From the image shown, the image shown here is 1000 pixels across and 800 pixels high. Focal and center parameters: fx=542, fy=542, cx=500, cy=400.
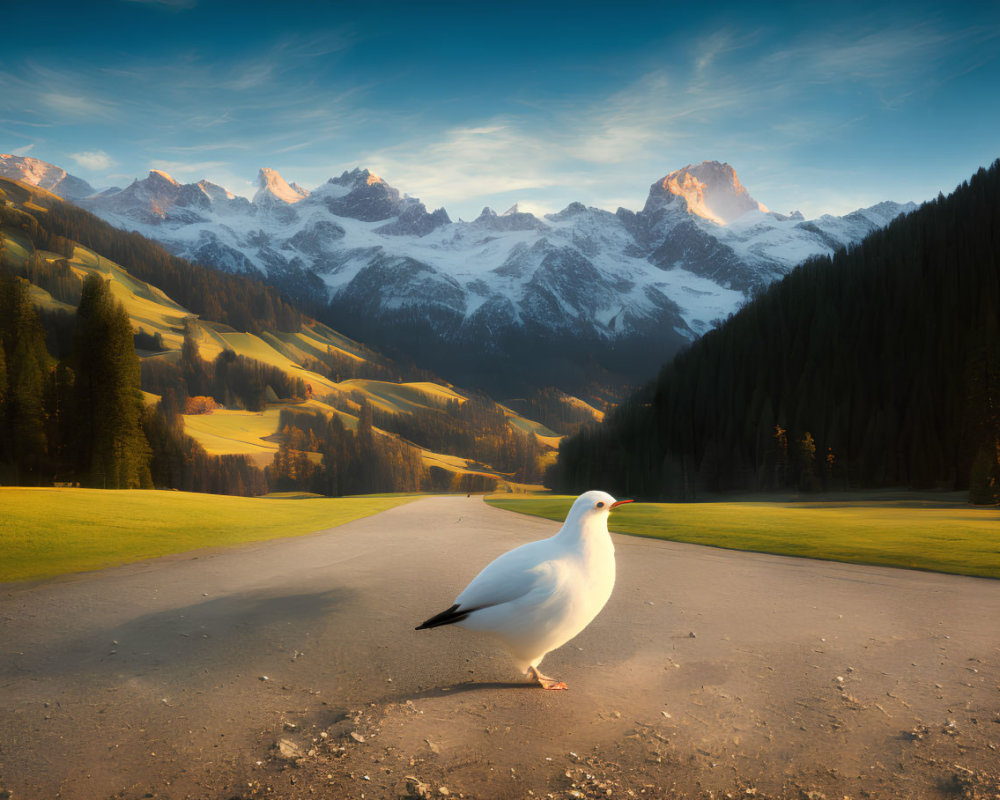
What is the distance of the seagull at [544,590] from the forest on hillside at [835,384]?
95.5m

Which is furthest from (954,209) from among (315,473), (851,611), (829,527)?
(315,473)

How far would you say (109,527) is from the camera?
71.2 feet

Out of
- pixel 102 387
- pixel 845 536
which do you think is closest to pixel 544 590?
pixel 845 536

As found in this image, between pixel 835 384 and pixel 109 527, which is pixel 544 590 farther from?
pixel 835 384

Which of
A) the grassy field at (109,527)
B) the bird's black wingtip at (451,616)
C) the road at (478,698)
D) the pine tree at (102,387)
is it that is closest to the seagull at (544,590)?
the bird's black wingtip at (451,616)

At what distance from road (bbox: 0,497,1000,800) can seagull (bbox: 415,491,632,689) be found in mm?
1062

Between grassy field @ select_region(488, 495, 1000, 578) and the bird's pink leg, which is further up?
the bird's pink leg

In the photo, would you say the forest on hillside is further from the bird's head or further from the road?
the bird's head

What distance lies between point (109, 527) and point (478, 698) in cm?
2137

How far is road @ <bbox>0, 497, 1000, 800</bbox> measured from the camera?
5.24 meters

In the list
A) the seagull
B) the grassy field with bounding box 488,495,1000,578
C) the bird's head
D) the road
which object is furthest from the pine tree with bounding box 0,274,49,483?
the bird's head

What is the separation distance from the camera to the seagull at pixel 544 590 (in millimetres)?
6031

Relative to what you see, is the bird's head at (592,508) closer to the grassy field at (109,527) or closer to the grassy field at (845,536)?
the grassy field at (109,527)

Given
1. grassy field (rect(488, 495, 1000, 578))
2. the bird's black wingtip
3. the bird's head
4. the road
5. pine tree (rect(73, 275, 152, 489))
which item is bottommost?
grassy field (rect(488, 495, 1000, 578))
